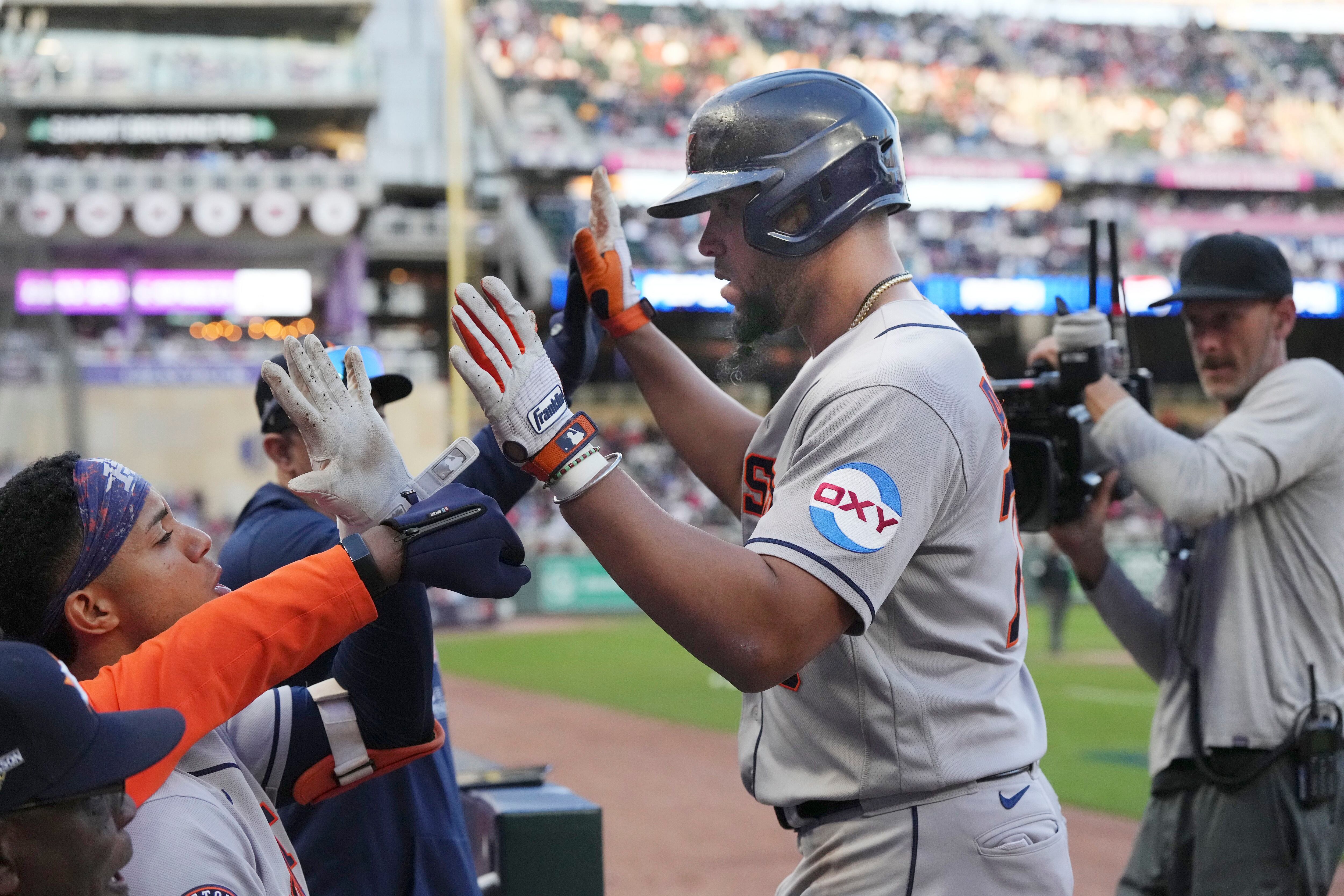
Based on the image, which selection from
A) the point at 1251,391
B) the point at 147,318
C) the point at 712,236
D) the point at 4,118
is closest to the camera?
the point at 712,236

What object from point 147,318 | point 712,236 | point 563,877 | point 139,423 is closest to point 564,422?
point 712,236

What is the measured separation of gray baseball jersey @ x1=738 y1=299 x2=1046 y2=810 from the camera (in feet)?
6.41

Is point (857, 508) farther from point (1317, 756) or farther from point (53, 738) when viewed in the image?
point (1317, 756)

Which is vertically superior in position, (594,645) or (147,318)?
(147,318)

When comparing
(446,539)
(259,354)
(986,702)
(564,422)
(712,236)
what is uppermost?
(712,236)

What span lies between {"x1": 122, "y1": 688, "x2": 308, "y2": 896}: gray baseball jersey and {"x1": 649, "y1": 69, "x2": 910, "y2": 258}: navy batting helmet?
1109 millimetres

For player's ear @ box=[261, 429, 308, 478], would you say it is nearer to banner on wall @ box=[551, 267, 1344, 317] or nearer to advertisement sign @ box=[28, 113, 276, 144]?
banner on wall @ box=[551, 267, 1344, 317]

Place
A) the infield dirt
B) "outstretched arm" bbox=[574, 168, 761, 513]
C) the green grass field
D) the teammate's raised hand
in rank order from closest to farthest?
1. the teammate's raised hand
2. "outstretched arm" bbox=[574, 168, 761, 513]
3. the infield dirt
4. the green grass field

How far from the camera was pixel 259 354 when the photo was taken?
32219mm

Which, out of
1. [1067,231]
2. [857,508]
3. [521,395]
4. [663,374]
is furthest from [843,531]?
[1067,231]

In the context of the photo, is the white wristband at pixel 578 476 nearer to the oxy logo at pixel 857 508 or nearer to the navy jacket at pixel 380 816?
the oxy logo at pixel 857 508

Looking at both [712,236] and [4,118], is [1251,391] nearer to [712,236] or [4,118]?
[712,236]

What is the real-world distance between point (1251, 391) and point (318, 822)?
99.1 inches

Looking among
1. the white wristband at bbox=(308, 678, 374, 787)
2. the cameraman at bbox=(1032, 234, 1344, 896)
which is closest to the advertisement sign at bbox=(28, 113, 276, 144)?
the cameraman at bbox=(1032, 234, 1344, 896)
